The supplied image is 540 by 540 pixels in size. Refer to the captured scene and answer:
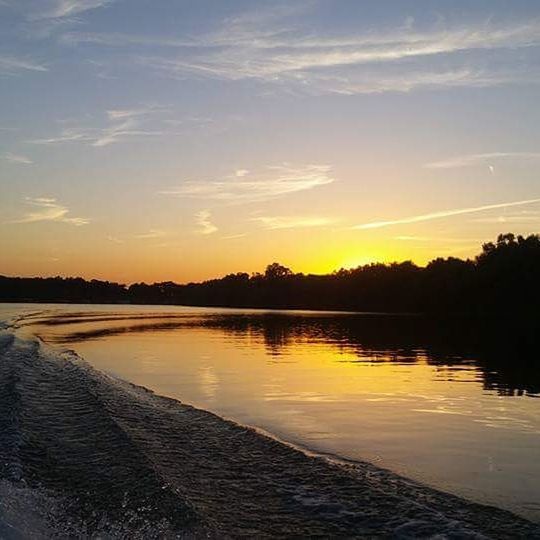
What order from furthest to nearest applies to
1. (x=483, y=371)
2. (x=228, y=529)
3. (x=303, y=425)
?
1. (x=483, y=371)
2. (x=303, y=425)
3. (x=228, y=529)

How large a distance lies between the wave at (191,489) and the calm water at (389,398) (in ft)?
4.19

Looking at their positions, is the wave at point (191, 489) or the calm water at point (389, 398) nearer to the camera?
the wave at point (191, 489)

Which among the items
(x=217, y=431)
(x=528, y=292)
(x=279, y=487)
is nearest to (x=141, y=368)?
(x=217, y=431)

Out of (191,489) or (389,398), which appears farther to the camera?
(389,398)

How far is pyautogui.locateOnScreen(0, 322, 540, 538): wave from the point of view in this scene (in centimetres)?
881

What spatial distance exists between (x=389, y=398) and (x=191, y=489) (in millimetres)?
12460

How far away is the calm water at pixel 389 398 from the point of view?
42.7ft

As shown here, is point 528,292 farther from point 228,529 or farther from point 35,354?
point 228,529

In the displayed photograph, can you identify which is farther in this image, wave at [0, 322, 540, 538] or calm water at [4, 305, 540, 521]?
calm water at [4, 305, 540, 521]

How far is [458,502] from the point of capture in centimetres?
1012

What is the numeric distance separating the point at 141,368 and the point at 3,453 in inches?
734

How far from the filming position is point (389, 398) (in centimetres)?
2170

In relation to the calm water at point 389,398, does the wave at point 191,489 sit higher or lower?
higher

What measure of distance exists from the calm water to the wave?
1.28 meters
